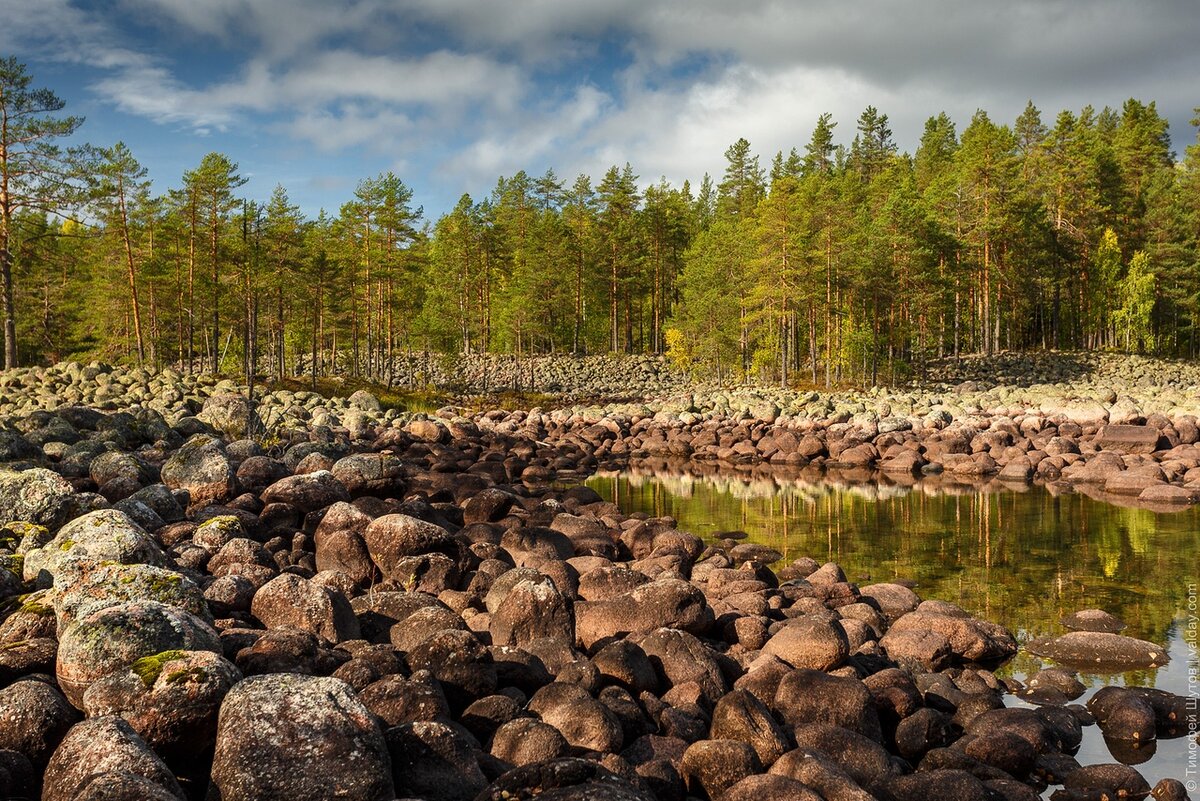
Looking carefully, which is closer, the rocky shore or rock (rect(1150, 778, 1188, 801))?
the rocky shore

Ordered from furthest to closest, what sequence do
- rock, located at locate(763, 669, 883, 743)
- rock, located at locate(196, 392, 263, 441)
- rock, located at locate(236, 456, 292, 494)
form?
1. rock, located at locate(196, 392, 263, 441)
2. rock, located at locate(236, 456, 292, 494)
3. rock, located at locate(763, 669, 883, 743)

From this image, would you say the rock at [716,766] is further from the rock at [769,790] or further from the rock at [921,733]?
the rock at [921,733]

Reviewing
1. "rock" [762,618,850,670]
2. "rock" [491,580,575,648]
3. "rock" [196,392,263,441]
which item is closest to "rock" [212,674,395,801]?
"rock" [491,580,575,648]

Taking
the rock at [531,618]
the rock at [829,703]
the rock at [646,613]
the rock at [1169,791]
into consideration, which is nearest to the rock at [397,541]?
the rock at [531,618]

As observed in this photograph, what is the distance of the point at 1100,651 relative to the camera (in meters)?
10.4

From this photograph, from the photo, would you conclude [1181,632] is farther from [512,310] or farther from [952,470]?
[512,310]

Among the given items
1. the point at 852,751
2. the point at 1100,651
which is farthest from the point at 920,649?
the point at 852,751

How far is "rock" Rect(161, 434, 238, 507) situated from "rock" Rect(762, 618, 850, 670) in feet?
32.2

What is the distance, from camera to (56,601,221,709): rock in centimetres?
575

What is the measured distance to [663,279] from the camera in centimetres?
7988

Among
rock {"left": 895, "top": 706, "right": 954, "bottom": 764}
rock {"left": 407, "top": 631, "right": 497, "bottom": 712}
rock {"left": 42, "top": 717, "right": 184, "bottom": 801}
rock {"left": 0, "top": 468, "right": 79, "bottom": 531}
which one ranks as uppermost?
rock {"left": 0, "top": 468, "right": 79, "bottom": 531}

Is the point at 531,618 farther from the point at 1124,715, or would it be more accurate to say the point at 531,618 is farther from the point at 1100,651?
the point at 1100,651

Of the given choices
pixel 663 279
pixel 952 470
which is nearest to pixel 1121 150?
pixel 663 279

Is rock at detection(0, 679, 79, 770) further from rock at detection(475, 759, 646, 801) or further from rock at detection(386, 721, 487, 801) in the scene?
rock at detection(475, 759, 646, 801)
